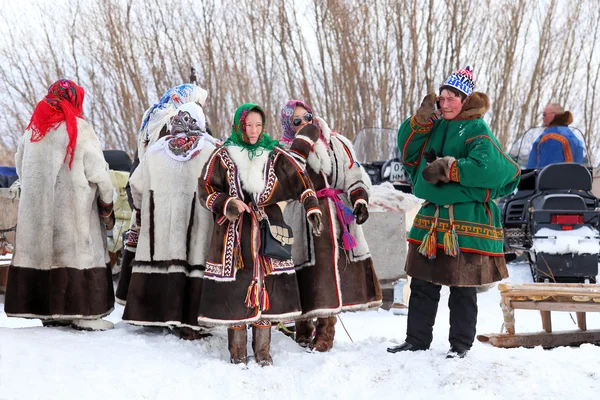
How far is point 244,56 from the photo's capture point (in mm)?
15039

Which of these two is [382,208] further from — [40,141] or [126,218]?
[40,141]

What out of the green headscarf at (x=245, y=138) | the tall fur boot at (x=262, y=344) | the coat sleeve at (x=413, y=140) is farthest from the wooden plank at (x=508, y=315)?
the green headscarf at (x=245, y=138)

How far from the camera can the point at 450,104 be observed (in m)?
4.18

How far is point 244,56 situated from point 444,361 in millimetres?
11974

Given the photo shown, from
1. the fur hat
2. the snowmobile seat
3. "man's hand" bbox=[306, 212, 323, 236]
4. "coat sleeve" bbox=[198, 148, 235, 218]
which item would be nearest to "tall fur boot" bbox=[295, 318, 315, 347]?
"man's hand" bbox=[306, 212, 323, 236]

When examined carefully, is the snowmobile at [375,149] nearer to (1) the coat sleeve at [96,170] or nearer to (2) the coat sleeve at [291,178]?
(1) the coat sleeve at [96,170]

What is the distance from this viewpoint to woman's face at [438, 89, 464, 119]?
4.18 metres

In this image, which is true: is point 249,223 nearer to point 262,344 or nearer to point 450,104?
point 262,344

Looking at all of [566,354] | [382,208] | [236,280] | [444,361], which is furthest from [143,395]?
[382,208]

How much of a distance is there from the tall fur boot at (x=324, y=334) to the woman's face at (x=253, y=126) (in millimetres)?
1282

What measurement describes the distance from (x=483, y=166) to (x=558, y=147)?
443 cm

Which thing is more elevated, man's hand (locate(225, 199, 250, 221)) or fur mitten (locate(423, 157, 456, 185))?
fur mitten (locate(423, 157, 456, 185))

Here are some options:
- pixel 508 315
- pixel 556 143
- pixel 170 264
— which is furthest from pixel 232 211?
pixel 556 143

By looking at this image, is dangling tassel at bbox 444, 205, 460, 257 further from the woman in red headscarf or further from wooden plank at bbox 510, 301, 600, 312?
the woman in red headscarf
